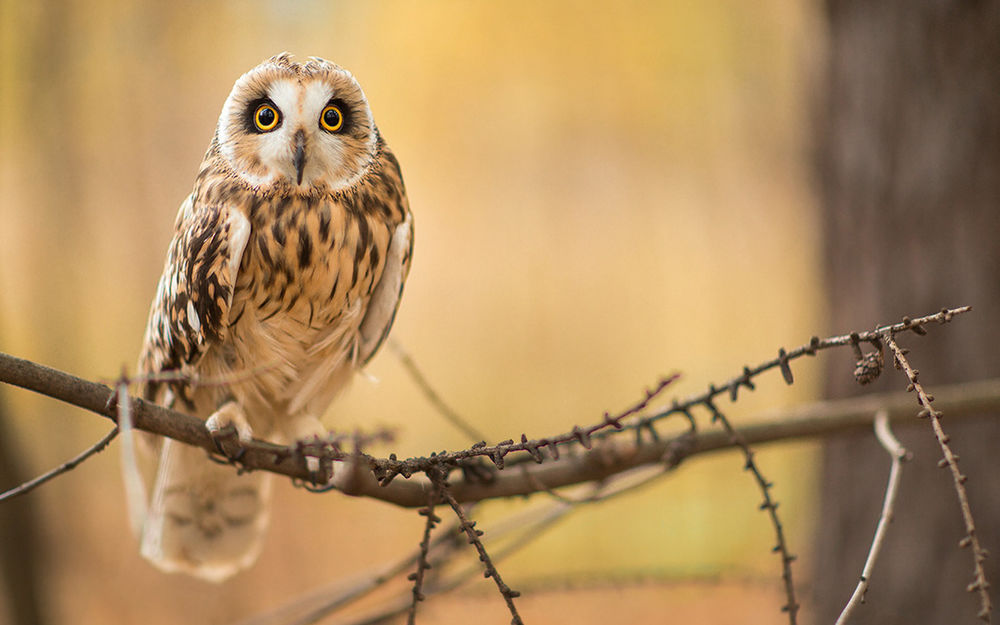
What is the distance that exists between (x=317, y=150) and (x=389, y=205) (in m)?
0.34

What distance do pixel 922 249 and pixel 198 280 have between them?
2.48 m

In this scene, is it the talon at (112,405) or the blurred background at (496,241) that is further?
the blurred background at (496,241)

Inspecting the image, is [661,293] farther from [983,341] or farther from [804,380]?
[983,341]

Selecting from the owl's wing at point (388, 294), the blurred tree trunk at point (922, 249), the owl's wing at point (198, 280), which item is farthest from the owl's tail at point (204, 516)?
the blurred tree trunk at point (922, 249)

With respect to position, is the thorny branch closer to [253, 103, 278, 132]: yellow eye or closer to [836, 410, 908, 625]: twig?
[836, 410, 908, 625]: twig

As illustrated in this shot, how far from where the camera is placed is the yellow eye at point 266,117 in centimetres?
119

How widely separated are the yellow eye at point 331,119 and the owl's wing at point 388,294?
0.37 meters

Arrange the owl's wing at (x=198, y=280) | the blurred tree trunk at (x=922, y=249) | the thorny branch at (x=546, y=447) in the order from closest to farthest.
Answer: the thorny branch at (x=546, y=447) → the owl's wing at (x=198, y=280) → the blurred tree trunk at (x=922, y=249)

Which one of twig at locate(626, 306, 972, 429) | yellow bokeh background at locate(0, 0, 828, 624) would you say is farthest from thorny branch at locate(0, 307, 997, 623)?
yellow bokeh background at locate(0, 0, 828, 624)

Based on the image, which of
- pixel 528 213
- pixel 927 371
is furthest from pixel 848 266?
pixel 528 213

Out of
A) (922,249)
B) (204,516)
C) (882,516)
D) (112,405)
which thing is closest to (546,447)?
(882,516)

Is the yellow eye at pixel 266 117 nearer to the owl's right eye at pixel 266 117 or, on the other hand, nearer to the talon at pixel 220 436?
the owl's right eye at pixel 266 117

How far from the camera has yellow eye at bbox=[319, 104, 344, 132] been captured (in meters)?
1.19

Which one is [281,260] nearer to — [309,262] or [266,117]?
[309,262]
